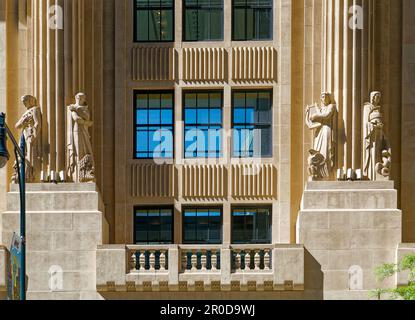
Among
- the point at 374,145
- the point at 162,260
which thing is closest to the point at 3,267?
the point at 162,260

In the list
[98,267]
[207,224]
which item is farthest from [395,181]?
[98,267]

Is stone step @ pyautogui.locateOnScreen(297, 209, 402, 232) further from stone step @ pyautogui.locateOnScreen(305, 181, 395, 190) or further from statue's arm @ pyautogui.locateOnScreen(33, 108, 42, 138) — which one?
statue's arm @ pyautogui.locateOnScreen(33, 108, 42, 138)

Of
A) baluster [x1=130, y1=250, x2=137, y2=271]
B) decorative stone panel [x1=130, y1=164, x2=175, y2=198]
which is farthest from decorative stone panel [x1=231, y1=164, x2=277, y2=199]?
baluster [x1=130, y1=250, x2=137, y2=271]

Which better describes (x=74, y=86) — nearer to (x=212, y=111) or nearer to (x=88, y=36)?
(x=88, y=36)

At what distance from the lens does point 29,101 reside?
34.5 metres

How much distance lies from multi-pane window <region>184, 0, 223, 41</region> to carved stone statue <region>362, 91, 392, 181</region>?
5.17 m

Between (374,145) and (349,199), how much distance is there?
1668mm

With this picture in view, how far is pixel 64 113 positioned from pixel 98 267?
4.39 m

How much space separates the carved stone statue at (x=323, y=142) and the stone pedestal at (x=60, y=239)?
5.85 meters

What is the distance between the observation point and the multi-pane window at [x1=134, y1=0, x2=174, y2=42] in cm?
3672

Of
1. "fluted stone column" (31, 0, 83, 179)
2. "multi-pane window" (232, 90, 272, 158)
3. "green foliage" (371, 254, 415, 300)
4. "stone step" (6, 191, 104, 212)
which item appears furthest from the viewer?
"multi-pane window" (232, 90, 272, 158)

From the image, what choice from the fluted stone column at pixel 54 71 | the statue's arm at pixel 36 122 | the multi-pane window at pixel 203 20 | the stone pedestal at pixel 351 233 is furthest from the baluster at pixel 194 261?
the multi-pane window at pixel 203 20

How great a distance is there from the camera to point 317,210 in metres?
33.6

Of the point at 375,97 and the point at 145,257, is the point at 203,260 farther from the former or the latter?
the point at 375,97
